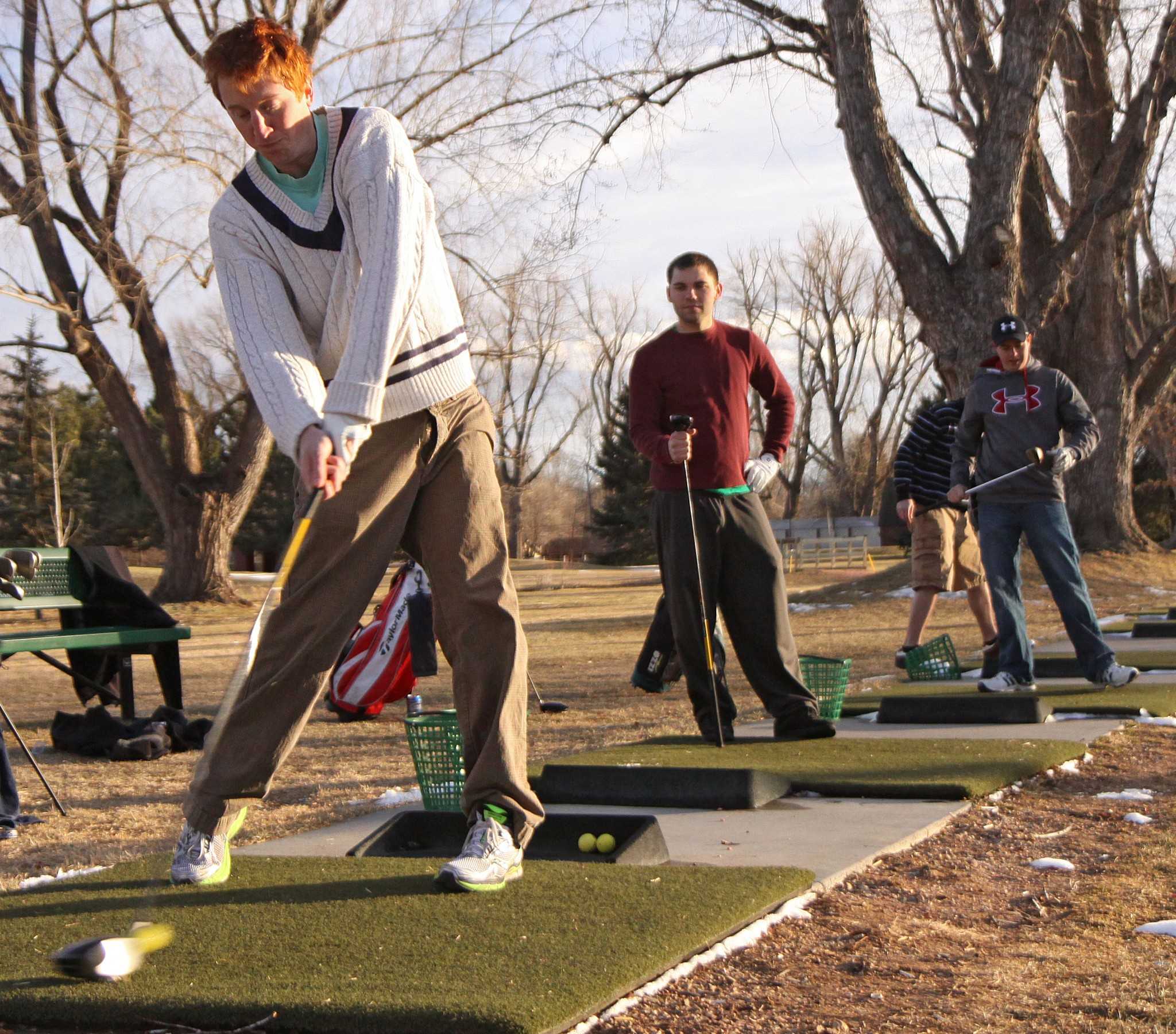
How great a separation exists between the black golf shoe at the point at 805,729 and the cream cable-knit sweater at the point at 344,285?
3229mm

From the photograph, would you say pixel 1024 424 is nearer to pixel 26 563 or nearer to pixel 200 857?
pixel 26 563

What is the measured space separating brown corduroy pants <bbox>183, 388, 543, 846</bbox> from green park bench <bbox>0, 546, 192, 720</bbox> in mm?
4508

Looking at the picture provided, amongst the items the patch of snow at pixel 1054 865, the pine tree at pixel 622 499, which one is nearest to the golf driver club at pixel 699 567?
the patch of snow at pixel 1054 865

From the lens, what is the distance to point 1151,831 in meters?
4.38

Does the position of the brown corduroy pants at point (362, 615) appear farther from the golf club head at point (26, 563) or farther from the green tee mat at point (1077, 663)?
the green tee mat at point (1077, 663)

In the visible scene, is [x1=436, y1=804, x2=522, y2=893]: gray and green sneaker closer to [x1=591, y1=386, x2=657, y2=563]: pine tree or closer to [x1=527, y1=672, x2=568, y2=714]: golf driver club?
[x1=527, y1=672, x2=568, y2=714]: golf driver club

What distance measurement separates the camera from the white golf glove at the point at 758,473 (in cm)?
612

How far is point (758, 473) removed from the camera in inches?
241

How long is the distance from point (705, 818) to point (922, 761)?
4.04 ft

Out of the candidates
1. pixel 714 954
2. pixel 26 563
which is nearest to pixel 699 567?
pixel 26 563

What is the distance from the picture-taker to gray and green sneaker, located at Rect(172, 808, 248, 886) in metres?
3.50

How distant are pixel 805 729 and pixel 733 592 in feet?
2.41

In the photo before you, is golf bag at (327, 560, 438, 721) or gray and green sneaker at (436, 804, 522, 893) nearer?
gray and green sneaker at (436, 804, 522, 893)

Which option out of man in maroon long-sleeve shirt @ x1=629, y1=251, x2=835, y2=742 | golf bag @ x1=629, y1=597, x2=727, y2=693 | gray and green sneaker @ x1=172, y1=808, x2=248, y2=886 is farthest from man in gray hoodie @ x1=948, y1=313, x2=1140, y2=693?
gray and green sneaker @ x1=172, y1=808, x2=248, y2=886
